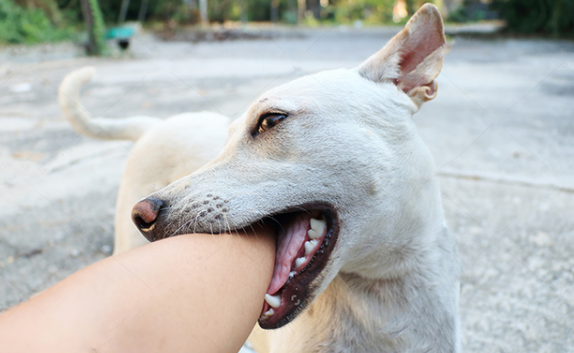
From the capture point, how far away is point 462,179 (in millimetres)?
3963

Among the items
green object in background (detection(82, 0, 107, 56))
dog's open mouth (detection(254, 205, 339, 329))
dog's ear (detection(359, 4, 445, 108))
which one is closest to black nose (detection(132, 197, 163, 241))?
dog's open mouth (detection(254, 205, 339, 329))

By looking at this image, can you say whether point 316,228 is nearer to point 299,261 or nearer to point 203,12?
point 299,261

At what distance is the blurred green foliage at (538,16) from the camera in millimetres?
14344

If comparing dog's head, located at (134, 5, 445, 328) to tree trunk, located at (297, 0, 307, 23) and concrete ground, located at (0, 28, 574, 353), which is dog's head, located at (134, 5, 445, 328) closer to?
concrete ground, located at (0, 28, 574, 353)

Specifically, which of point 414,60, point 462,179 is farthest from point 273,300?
point 462,179

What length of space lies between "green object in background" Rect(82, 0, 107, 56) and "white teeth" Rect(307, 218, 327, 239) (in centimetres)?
1071

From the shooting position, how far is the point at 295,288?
1.39m

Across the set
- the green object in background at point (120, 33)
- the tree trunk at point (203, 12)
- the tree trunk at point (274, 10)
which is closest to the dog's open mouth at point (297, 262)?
the green object in background at point (120, 33)

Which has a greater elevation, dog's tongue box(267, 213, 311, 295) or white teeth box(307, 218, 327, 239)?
white teeth box(307, 218, 327, 239)

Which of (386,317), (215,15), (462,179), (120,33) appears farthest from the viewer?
(215,15)

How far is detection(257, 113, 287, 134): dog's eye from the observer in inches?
60.4

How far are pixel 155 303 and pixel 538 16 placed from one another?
716 inches

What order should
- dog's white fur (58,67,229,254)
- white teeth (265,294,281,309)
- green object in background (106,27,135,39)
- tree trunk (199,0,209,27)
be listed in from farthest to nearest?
1. tree trunk (199,0,209,27)
2. green object in background (106,27,135,39)
3. dog's white fur (58,67,229,254)
4. white teeth (265,294,281,309)

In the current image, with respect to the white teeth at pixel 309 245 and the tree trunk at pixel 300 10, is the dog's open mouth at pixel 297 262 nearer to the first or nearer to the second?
the white teeth at pixel 309 245
